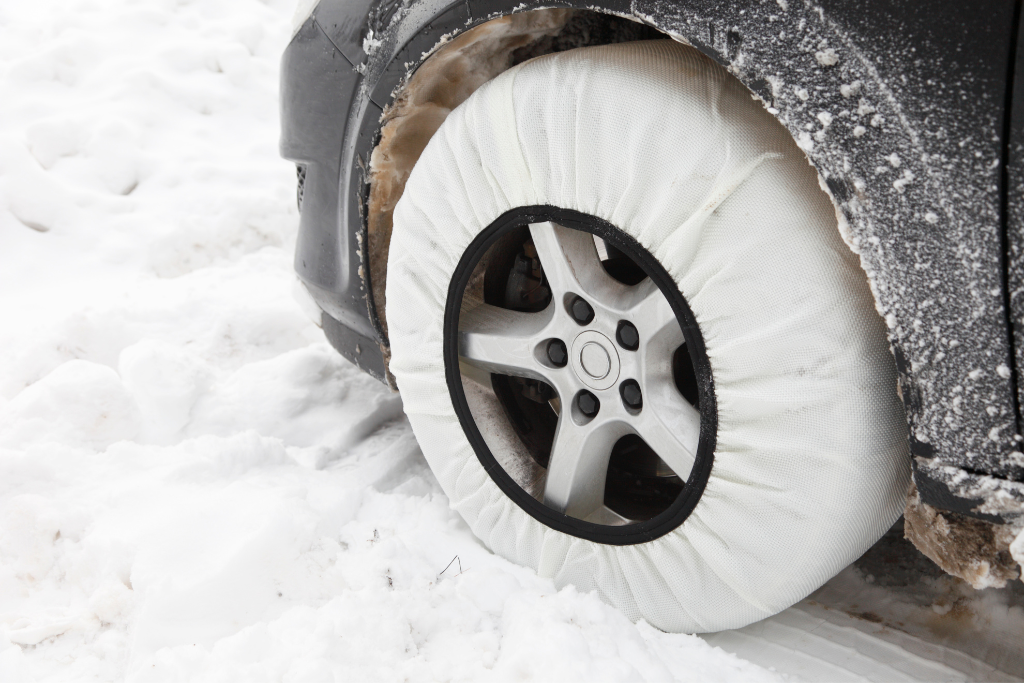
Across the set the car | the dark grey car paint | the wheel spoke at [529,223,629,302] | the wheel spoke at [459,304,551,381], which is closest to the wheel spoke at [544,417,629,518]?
the car

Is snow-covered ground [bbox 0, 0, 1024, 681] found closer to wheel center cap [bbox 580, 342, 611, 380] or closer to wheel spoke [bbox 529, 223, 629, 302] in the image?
wheel center cap [bbox 580, 342, 611, 380]

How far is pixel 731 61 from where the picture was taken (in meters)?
0.94

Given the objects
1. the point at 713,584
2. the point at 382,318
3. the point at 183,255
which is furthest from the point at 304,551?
the point at 183,255

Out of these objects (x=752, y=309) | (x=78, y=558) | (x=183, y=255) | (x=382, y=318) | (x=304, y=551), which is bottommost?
(x=183, y=255)

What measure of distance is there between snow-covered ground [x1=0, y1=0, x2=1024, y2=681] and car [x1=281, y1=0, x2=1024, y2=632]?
16 centimetres

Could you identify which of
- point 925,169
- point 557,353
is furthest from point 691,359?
point 925,169

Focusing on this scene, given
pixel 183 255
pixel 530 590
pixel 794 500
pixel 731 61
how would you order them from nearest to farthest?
pixel 731 61 → pixel 794 500 → pixel 530 590 → pixel 183 255

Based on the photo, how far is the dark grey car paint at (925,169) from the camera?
0.78 meters

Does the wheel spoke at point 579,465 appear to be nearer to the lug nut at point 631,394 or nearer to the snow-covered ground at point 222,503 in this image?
the lug nut at point 631,394

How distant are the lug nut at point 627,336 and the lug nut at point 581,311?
0.07 m

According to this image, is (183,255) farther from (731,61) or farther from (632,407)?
(731,61)

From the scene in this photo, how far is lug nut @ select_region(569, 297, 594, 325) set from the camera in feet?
4.14

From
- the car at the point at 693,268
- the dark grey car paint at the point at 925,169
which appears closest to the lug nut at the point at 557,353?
the car at the point at 693,268

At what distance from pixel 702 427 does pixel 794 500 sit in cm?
17
